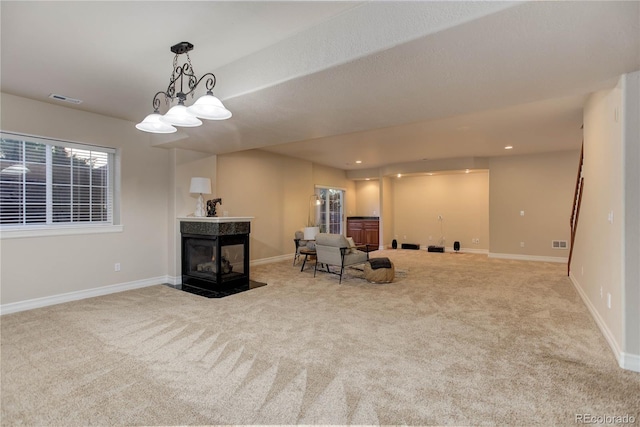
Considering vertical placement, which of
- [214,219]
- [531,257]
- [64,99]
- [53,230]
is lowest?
[531,257]

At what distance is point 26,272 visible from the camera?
387 cm

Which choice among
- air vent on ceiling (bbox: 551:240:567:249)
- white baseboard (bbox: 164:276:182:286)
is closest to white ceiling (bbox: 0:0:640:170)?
white baseboard (bbox: 164:276:182:286)

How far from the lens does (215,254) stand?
474cm

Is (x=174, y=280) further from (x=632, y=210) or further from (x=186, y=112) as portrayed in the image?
(x=632, y=210)

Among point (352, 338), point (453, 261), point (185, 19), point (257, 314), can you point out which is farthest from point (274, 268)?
point (185, 19)

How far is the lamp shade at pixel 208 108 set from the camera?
91.4 inches

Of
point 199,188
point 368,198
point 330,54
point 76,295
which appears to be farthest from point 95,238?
point 368,198

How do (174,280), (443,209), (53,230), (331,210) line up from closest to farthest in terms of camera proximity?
1. (53,230)
2. (174,280)
3. (443,209)
4. (331,210)

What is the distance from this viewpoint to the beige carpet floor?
6.27ft

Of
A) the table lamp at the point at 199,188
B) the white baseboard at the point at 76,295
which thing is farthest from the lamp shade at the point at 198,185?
the white baseboard at the point at 76,295

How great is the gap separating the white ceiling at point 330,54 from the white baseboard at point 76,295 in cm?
252

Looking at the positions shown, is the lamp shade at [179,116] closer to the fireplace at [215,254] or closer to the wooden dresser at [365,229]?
the fireplace at [215,254]

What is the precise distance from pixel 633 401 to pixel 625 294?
84cm

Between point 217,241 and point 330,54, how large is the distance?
327 centimetres
